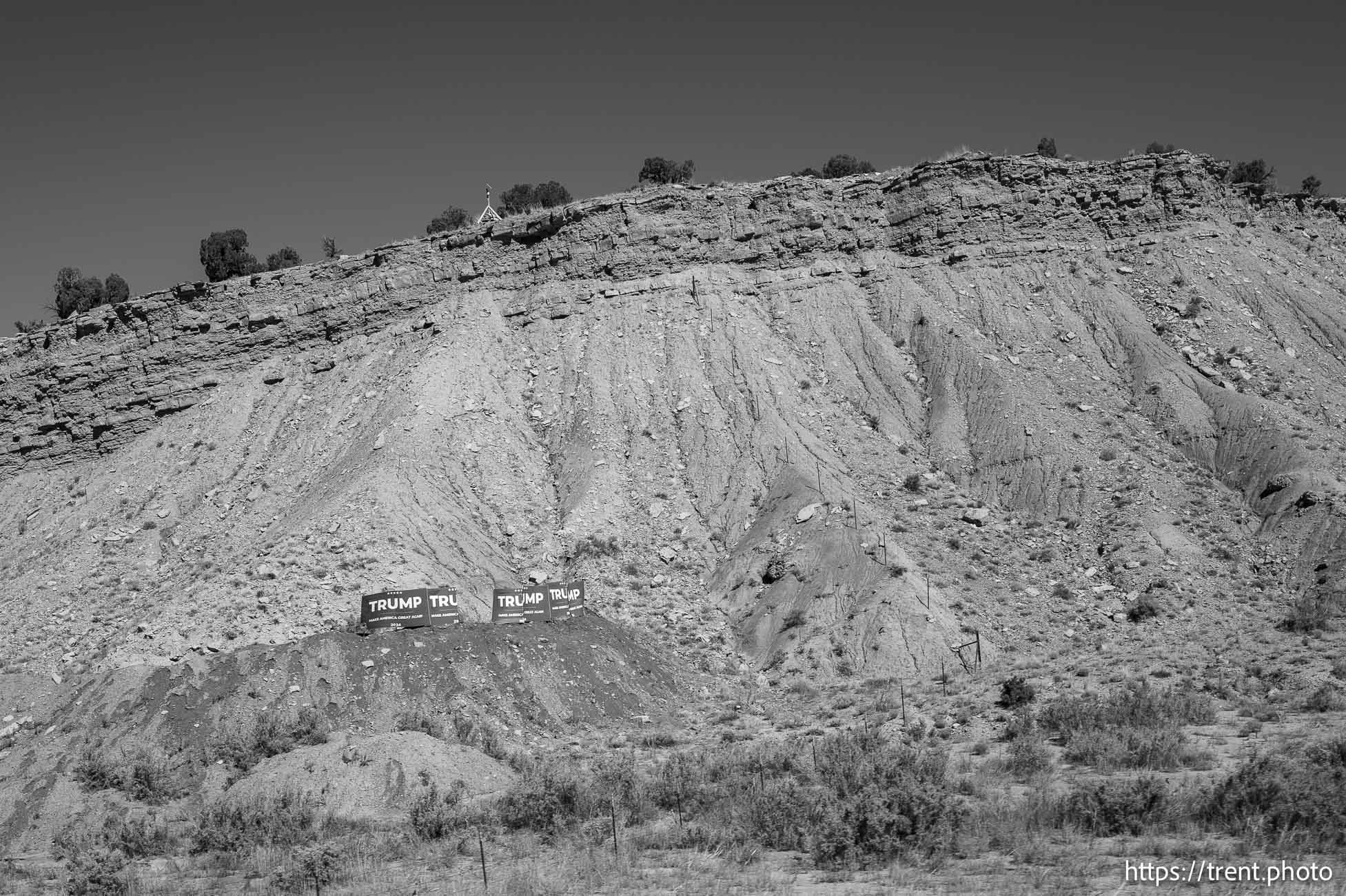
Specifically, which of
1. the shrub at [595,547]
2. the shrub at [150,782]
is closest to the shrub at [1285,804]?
the shrub at [150,782]

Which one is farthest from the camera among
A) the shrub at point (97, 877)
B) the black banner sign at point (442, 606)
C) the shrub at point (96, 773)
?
the black banner sign at point (442, 606)

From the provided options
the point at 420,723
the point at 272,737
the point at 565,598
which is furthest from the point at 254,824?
the point at 565,598

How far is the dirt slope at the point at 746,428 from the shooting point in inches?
1143

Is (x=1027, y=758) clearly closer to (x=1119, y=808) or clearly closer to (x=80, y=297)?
(x=1119, y=808)

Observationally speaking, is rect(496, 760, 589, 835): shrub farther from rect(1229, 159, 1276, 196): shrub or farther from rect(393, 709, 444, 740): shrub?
rect(1229, 159, 1276, 196): shrub

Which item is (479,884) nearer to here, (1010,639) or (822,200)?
(1010,639)

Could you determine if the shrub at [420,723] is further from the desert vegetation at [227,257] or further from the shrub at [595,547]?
the desert vegetation at [227,257]

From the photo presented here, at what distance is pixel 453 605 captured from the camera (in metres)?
27.4

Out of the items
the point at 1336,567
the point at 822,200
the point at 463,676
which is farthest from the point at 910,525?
the point at 822,200

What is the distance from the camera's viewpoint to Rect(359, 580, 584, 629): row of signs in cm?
2672

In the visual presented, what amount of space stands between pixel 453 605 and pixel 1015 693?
45.4 feet

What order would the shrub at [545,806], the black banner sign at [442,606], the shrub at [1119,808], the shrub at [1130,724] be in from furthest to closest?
1. the black banner sign at [442,606]
2. the shrub at [1130,724]
3. the shrub at [545,806]
4. the shrub at [1119,808]

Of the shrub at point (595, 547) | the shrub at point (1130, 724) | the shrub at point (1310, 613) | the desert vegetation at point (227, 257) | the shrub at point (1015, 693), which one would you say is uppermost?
the desert vegetation at point (227, 257)

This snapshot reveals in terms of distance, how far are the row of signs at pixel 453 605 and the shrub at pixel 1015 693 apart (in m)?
11.3
